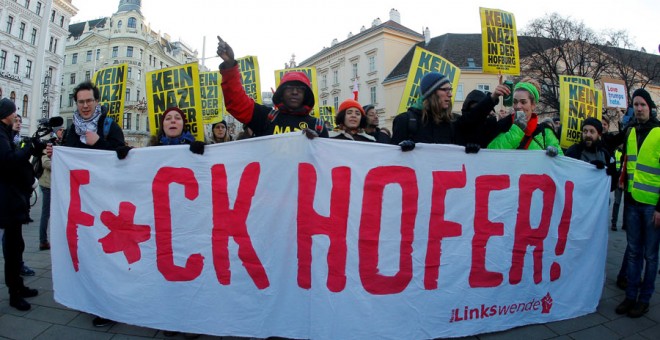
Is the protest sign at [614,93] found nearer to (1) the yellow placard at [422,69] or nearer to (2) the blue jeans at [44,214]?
(1) the yellow placard at [422,69]

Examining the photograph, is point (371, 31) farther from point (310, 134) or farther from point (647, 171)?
point (310, 134)

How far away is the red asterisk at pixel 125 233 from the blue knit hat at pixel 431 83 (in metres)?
2.45

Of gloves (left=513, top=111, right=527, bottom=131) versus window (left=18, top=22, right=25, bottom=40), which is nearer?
gloves (left=513, top=111, right=527, bottom=131)

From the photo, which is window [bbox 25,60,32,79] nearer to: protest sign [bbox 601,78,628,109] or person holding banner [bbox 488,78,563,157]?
person holding banner [bbox 488,78,563,157]

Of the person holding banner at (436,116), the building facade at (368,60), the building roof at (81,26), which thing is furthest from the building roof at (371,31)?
the building roof at (81,26)

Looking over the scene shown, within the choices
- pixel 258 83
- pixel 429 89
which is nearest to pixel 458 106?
pixel 258 83

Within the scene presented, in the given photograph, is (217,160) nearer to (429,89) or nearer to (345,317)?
(345,317)

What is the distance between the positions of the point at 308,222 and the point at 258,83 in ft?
18.5

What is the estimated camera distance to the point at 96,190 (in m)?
2.80

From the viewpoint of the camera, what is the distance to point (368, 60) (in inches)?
1490

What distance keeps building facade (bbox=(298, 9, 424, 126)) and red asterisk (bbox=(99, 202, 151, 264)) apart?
3421 cm

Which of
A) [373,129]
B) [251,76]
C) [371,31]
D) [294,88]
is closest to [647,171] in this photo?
[373,129]

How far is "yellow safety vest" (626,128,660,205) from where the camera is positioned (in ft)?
10.0

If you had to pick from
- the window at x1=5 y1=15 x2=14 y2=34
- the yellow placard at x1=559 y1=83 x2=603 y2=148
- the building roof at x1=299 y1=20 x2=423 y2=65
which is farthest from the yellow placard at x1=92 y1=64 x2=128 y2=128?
the window at x1=5 y1=15 x2=14 y2=34
